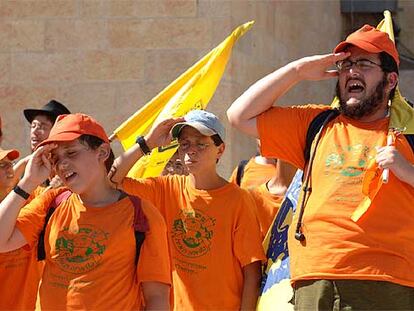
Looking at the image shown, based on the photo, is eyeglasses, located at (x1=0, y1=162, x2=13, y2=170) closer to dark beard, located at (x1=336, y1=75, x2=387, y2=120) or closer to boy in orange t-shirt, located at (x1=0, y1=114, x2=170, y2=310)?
boy in orange t-shirt, located at (x1=0, y1=114, x2=170, y2=310)

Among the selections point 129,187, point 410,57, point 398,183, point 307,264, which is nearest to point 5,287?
point 129,187

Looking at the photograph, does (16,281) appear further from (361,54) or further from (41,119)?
(361,54)

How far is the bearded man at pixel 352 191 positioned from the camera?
3904 millimetres

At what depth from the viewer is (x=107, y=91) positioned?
26.8 feet

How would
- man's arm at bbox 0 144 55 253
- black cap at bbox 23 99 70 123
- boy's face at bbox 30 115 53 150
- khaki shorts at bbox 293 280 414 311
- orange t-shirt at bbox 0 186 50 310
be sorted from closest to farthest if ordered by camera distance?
khaki shorts at bbox 293 280 414 311 < man's arm at bbox 0 144 55 253 < orange t-shirt at bbox 0 186 50 310 < boy's face at bbox 30 115 53 150 < black cap at bbox 23 99 70 123

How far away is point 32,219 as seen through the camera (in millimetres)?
4219

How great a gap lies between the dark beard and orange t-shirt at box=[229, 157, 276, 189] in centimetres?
173

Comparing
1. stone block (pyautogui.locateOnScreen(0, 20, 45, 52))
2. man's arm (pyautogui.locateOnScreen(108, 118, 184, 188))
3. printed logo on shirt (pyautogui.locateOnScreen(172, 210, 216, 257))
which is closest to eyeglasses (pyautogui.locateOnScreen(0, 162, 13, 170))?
man's arm (pyautogui.locateOnScreen(108, 118, 184, 188))

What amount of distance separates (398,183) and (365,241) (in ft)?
0.94

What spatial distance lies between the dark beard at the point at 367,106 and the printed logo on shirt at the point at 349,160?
7.0 inches

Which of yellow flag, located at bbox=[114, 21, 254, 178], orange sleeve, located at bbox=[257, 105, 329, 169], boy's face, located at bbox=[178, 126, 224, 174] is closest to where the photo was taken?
orange sleeve, located at bbox=[257, 105, 329, 169]

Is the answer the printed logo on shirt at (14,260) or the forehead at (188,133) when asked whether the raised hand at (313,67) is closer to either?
the forehead at (188,133)

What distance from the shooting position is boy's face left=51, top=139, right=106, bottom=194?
4.15 m

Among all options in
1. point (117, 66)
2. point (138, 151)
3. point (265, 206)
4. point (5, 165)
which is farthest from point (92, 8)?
point (265, 206)
